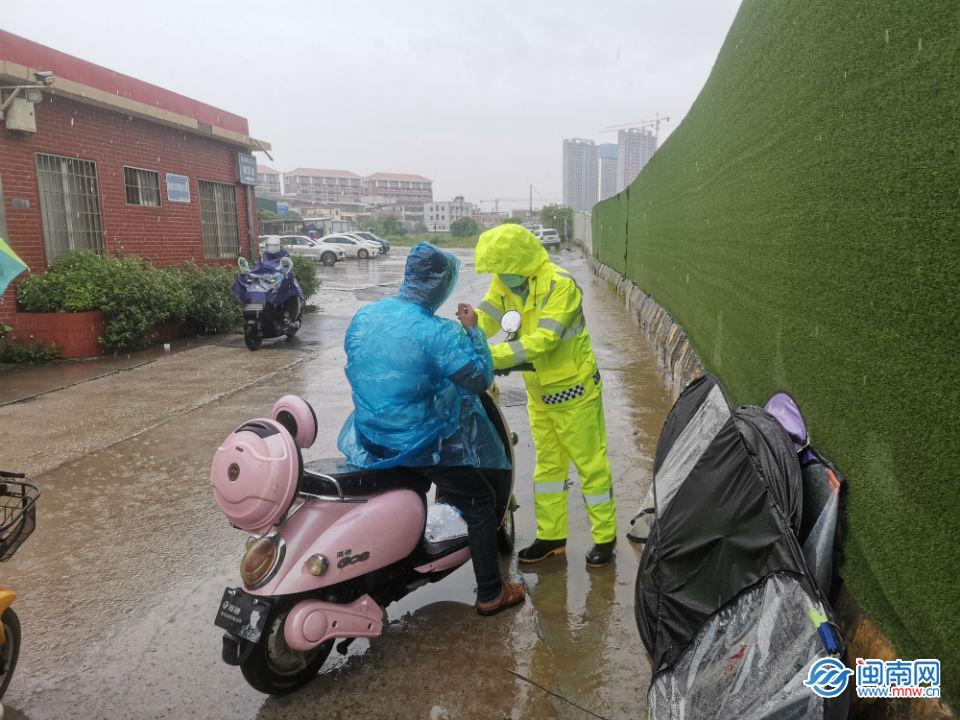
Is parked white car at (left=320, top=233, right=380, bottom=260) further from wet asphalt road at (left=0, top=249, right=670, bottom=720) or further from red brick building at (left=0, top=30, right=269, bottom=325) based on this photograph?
wet asphalt road at (left=0, top=249, right=670, bottom=720)

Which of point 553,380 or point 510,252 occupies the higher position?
point 510,252

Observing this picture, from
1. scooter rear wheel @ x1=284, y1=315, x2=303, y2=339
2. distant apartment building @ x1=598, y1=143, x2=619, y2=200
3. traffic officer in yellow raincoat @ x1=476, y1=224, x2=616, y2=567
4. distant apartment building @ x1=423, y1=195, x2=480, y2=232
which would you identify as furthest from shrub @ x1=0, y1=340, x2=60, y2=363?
distant apartment building @ x1=423, y1=195, x2=480, y2=232

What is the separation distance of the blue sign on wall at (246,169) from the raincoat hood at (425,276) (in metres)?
13.2

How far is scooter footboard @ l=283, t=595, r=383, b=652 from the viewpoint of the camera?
2521 mm

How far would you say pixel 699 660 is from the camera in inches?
84.5

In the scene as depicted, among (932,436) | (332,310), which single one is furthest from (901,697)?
(332,310)

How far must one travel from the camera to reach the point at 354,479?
9.05 ft

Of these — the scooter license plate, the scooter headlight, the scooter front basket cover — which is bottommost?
the scooter license plate

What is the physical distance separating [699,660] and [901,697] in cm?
53

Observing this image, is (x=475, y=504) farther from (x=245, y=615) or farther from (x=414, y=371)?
(x=245, y=615)

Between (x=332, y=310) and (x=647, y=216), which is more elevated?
(x=647, y=216)

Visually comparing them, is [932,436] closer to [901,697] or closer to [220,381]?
[901,697]

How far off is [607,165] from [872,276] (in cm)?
8350

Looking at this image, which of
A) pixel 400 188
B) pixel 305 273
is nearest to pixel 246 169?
pixel 305 273
